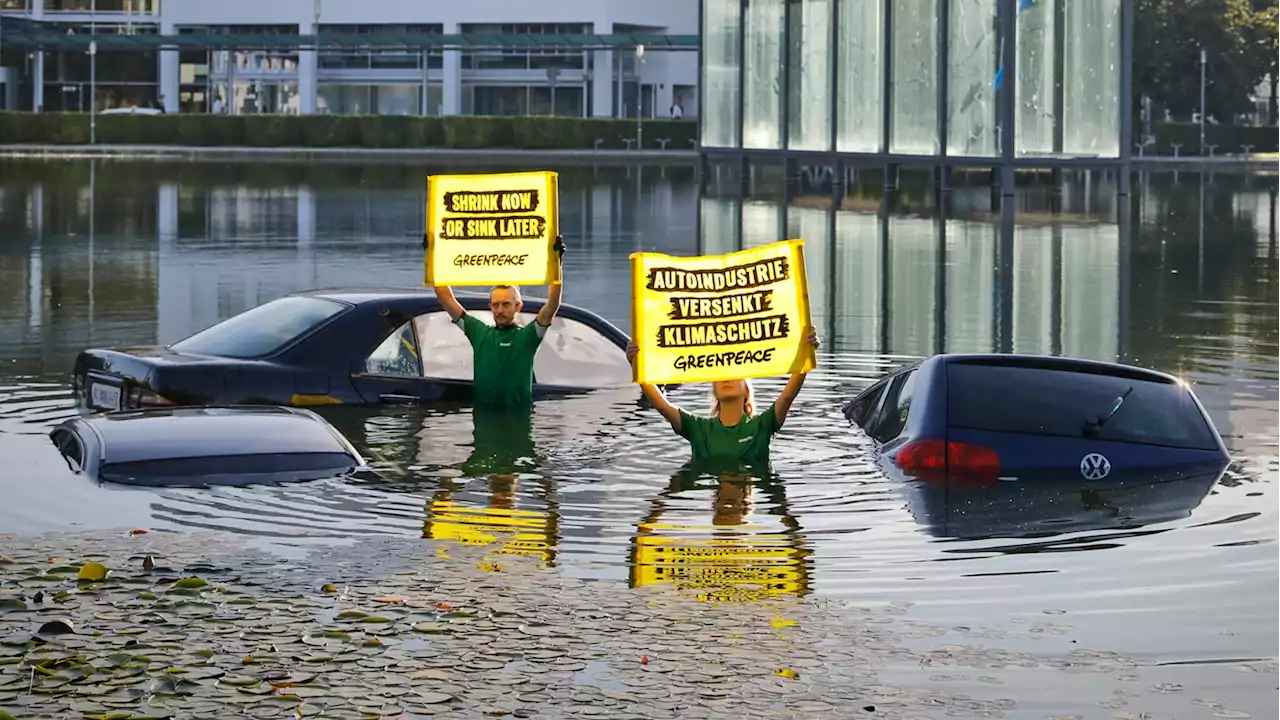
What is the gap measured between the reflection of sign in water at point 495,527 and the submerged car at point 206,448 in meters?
0.84

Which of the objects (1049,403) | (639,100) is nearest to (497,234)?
(1049,403)

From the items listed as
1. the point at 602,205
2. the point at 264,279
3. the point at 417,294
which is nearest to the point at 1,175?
the point at 602,205

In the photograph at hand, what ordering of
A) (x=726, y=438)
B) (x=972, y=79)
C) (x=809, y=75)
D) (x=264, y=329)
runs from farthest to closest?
(x=809, y=75)
(x=972, y=79)
(x=264, y=329)
(x=726, y=438)

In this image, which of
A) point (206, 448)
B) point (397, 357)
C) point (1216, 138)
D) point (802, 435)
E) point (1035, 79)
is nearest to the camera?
point (206, 448)

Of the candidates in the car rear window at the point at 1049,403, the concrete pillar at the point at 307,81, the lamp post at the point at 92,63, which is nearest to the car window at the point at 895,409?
the car rear window at the point at 1049,403

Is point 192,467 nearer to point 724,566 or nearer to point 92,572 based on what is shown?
point 92,572

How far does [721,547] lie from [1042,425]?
2461 mm

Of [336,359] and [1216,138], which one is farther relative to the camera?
[1216,138]

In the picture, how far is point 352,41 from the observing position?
4112 inches

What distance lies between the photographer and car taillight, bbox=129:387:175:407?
1451 centimetres

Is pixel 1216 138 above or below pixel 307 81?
below

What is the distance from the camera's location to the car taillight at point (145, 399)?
1451cm

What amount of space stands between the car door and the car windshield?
0.39 m

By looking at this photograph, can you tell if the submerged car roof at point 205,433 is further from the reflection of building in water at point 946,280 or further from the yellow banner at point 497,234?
the reflection of building in water at point 946,280
